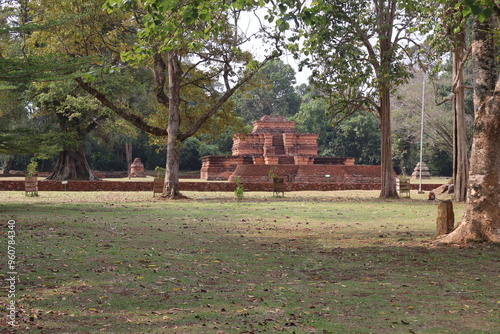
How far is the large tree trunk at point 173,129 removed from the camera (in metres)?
19.0

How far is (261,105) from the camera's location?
62.6m

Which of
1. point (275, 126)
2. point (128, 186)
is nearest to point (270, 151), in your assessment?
point (275, 126)

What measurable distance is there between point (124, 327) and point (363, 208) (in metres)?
12.5

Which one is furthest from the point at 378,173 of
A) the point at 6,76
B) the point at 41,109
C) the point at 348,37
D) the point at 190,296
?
the point at 190,296

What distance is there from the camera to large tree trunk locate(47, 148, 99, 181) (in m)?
30.8

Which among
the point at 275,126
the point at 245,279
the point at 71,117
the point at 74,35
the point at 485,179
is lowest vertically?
the point at 245,279

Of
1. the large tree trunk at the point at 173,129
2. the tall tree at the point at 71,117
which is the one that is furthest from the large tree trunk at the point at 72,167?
the large tree trunk at the point at 173,129

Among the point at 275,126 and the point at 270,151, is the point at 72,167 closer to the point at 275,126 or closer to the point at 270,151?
the point at 270,151

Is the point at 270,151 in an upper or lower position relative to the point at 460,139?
upper

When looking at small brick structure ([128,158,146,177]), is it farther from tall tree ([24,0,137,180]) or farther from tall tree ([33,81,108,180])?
tall tree ([24,0,137,180])

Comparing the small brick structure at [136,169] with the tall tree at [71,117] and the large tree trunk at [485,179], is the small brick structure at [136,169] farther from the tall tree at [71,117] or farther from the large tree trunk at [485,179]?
the large tree trunk at [485,179]

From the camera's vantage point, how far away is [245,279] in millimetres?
6094

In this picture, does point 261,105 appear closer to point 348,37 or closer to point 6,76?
point 348,37

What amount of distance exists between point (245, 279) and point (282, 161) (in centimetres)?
3183
